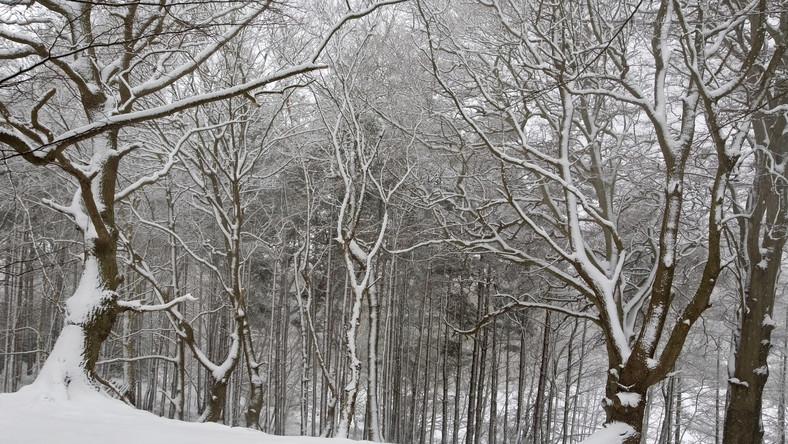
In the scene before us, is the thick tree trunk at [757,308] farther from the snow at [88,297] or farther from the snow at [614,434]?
the snow at [88,297]

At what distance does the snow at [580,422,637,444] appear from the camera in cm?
522

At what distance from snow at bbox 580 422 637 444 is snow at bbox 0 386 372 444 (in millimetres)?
2983

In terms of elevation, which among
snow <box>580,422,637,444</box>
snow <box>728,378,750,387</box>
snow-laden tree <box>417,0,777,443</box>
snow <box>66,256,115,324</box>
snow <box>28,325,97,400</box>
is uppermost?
snow-laden tree <box>417,0,777,443</box>

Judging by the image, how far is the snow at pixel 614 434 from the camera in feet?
17.1

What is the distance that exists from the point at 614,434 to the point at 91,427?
15.3 feet

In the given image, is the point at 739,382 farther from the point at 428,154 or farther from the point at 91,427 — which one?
the point at 91,427

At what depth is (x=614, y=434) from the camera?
5.30 metres

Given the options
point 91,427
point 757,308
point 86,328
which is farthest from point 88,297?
point 757,308

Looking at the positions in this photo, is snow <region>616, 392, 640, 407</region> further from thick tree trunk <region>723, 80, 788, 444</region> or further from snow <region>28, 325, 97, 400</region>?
snow <region>28, 325, 97, 400</region>

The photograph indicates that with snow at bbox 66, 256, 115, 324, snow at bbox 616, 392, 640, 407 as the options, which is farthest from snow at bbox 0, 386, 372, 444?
snow at bbox 616, 392, 640, 407

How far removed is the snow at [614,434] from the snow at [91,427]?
298cm

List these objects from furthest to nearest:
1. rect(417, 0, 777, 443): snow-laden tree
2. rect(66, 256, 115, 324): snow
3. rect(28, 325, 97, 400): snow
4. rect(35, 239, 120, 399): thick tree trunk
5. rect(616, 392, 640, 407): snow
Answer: rect(616, 392, 640, 407): snow < rect(417, 0, 777, 443): snow-laden tree < rect(66, 256, 115, 324): snow < rect(35, 239, 120, 399): thick tree trunk < rect(28, 325, 97, 400): snow

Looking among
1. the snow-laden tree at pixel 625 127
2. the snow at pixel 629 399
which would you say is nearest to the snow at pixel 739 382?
the snow-laden tree at pixel 625 127

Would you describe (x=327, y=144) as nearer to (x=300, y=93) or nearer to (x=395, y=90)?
(x=300, y=93)
